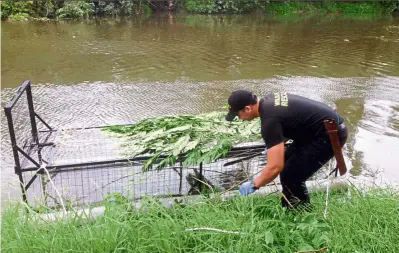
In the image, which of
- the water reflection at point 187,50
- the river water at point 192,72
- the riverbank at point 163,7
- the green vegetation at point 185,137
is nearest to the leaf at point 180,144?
the green vegetation at point 185,137

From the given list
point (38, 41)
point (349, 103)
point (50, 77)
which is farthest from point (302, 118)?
point (38, 41)

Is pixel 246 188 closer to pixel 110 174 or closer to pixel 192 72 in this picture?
pixel 110 174

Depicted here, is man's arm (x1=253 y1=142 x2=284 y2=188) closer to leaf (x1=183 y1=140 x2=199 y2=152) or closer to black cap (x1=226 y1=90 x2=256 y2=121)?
black cap (x1=226 y1=90 x2=256 y2=121)

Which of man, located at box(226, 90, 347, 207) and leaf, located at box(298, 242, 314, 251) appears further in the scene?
man, located at box(226, 90, 347, 207)

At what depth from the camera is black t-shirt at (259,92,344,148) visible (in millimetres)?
2936

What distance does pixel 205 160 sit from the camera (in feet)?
11.9

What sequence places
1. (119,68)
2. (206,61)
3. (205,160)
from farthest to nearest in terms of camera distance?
(206,61)
(119,68)
(205,160)

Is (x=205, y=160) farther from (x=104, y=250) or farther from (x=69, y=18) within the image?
(x=69, y=18)

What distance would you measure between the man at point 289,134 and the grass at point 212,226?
0.23 m

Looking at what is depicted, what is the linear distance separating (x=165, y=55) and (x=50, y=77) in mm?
3336

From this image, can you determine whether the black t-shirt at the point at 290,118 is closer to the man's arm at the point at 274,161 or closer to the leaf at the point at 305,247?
the man's arm at the point at 274,161

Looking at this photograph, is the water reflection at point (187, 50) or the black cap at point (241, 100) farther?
the water reflection at point (187, 50)

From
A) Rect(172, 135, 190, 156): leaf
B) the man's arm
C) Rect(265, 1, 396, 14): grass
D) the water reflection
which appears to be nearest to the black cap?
the man's arm

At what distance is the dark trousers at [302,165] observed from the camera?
3.17 metres
